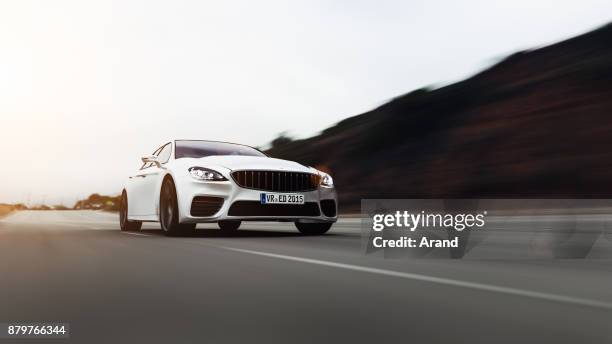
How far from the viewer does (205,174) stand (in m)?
10.4

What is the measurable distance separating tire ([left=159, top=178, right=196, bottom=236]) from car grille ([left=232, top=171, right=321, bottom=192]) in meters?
1.00

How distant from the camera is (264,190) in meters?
10.4

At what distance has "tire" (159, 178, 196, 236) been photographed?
10.7m

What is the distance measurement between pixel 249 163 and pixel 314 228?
167cm

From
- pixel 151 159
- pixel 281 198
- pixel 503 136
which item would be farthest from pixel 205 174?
→ pixel 503 136

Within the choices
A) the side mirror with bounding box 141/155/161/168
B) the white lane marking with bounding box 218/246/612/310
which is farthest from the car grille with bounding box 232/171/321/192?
the white lane marking with bounding box 218/246/612/310

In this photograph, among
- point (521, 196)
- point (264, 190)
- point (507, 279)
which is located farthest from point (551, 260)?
point (521, 196)

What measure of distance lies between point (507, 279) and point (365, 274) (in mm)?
1039

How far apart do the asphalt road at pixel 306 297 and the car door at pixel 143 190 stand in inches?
159

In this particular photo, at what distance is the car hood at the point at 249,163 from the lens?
34.4 feet

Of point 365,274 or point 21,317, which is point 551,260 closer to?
point 365,274

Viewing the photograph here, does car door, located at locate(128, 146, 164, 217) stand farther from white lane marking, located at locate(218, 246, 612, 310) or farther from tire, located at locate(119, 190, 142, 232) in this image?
white lane marking, located at locate(218, 246, 612, 310)

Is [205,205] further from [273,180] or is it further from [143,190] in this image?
[143,190]

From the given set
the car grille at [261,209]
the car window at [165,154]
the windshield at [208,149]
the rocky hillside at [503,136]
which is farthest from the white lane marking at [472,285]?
the rocky hillside at [503,136]
